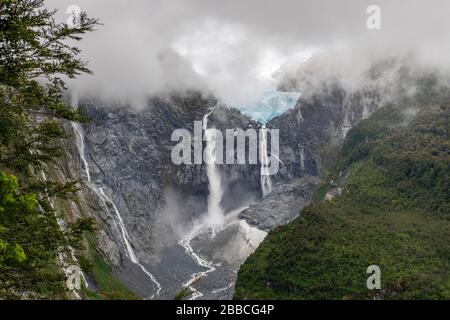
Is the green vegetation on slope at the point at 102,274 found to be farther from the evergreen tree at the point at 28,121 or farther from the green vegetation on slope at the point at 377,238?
the evergreen tree at the point at 28,121

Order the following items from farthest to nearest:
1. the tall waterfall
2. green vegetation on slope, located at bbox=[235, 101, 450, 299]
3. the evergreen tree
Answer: the tall waterfall
green vegetation on slope, located at bbox=[235, 101, 450, 299]
the evergreen tree

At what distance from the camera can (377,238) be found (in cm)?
11894

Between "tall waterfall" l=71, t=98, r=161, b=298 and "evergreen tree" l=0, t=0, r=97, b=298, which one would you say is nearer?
"evergreen tree" l=0, t=0, r=97, b=298

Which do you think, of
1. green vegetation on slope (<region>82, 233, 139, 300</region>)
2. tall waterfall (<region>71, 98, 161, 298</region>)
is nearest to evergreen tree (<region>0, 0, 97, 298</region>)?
green vegetation on slope (<region>82, 233, 139, 300</region>)

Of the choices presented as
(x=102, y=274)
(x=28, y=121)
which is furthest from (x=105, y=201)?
(x=28, y=121)

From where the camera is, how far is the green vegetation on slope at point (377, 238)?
10181 cm

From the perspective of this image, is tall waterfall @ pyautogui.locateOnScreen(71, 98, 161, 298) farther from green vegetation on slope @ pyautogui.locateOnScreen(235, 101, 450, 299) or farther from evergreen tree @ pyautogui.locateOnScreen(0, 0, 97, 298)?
evergreen tree @ pyautogui.locateOnScreen(0, 0, 97, 298)

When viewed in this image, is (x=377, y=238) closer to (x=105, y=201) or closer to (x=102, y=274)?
(x=102, y=274)

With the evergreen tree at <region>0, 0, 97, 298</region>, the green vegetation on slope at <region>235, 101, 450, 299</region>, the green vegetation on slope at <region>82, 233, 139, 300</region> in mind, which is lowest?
the green vegetation on slope at <region>82, 233, 139, 300</region>

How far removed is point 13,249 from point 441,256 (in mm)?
105370

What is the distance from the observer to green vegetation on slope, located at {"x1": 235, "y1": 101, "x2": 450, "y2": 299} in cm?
10181
